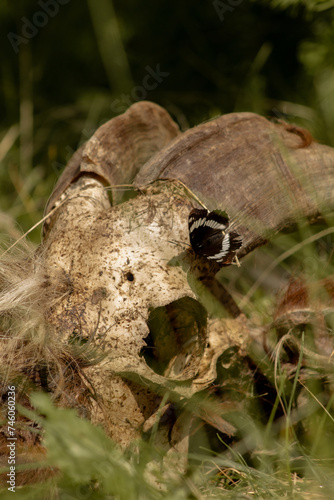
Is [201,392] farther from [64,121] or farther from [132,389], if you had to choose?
[64,121]

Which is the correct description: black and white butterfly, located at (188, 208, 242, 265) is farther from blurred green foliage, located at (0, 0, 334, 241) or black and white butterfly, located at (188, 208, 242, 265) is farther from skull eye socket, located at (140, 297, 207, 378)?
blurred green foliage, located at (0, 0, 334, 241)

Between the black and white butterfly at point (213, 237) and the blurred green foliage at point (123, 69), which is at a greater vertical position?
the blurred green foliage at point (123, 69)

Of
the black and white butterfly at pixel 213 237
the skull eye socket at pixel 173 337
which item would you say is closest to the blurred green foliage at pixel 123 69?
the black and white butterfly at pixel 213 237

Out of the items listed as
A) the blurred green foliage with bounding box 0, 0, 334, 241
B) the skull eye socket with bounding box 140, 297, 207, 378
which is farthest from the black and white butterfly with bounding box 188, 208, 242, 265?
the blurred green foliage with bounding box 0, 0, 334, 241

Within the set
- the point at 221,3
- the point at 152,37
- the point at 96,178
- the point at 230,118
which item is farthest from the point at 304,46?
the point at 96,178

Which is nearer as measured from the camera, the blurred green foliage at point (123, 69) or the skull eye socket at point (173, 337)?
the skull eye socket at point (173, 337)

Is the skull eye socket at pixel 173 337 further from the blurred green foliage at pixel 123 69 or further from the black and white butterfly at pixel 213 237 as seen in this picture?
the blurred green foliage at pixel 123 69
